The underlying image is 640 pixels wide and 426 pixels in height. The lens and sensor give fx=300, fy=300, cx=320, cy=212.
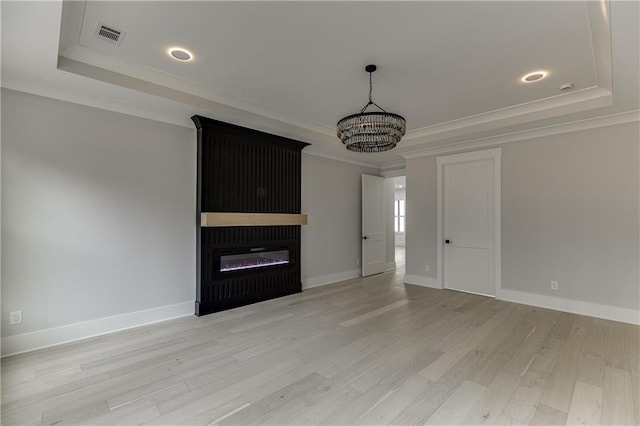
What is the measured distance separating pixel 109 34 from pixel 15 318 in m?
2.84

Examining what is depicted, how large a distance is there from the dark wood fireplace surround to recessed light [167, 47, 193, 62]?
3.62 ft

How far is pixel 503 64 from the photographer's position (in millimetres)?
2979

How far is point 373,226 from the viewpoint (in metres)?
6.90

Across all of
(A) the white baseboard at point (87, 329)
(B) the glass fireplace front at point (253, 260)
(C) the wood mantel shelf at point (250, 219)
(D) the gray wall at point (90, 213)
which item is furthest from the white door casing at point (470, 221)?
(A) the white baseboard at point (87, 329)

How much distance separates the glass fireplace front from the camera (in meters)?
4.37

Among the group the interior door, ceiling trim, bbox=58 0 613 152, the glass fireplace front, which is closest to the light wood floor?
the glass fireplace front

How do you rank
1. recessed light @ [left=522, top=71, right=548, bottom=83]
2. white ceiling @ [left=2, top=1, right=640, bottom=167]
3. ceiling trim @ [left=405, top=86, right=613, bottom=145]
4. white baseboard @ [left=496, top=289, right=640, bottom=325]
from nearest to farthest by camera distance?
white ceiling @ [left=2, top=1, right=640, bottom=167]
recessed light @ [left=522, top=71, right=548, bottom=83]
ceiling trim @ [left=405, top=86, right=613, bottom=145]
white baseboard @ [left=496, top=289, right=640, bottom=325]

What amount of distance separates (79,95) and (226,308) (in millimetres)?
3108

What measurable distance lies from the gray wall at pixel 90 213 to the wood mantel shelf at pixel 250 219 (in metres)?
0.32

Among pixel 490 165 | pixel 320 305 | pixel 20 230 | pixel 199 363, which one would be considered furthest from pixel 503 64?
pixel 20 230

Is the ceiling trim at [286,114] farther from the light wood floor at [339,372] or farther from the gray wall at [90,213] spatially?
the light wood floor at [339,372]

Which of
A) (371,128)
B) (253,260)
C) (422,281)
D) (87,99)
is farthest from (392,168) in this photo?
(87,99)

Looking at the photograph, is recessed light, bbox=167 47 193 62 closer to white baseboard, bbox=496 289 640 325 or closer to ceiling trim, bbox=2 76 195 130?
ceiling trim, bbox=2 76 195 130

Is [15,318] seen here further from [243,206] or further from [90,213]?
[243,206]
